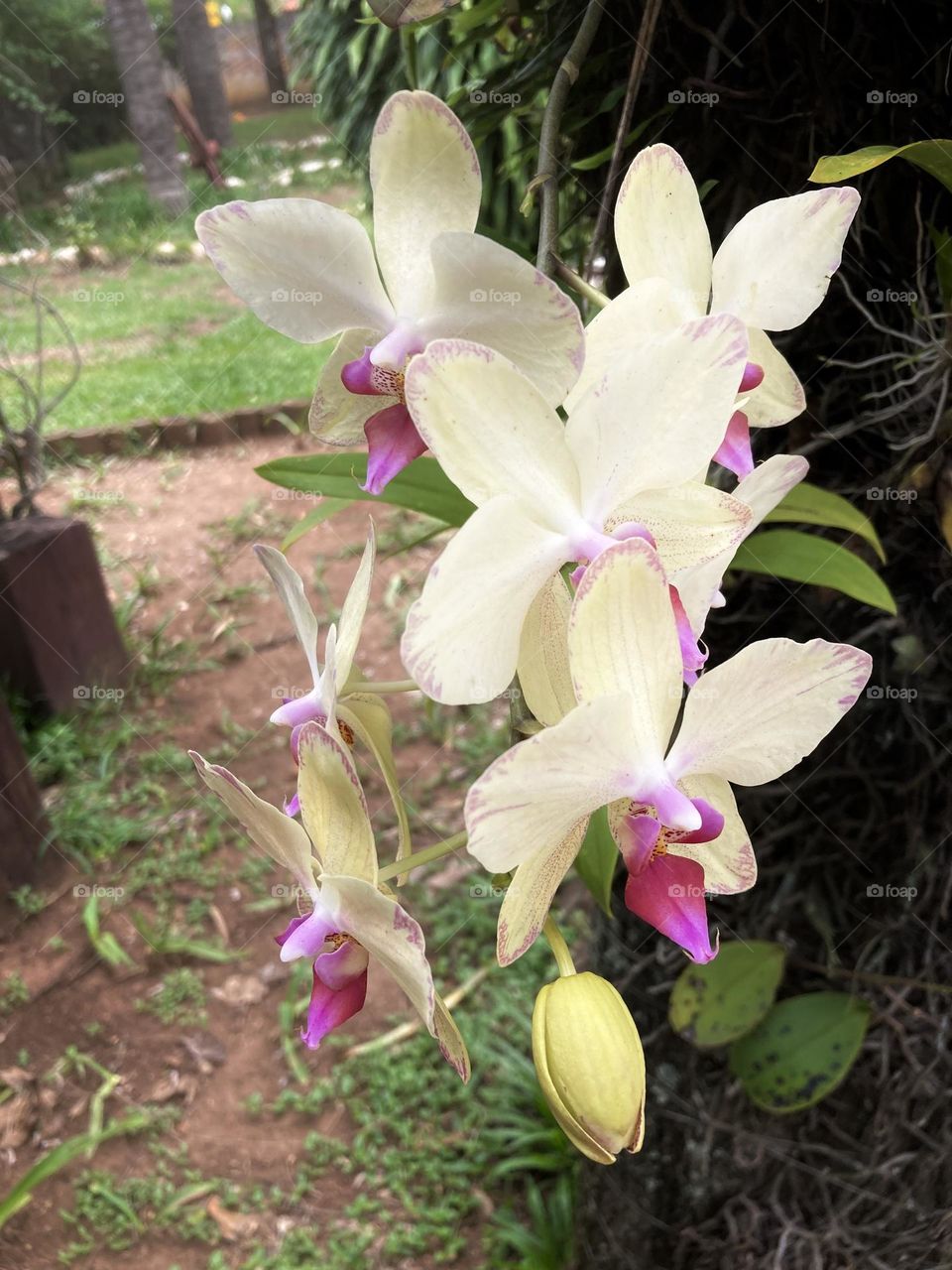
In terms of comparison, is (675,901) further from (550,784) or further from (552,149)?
(552,149)

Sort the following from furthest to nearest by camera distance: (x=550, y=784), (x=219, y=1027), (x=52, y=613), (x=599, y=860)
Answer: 1. (x=52, y=613)
2. (x=219, y=1027)
3. (x=599, y=860)
4. (x=550, y=784)

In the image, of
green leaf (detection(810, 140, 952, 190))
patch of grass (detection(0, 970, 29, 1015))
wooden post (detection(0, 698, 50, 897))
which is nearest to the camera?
green leaf (detection(810, 140, 952, 190))

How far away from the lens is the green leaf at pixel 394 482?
590mm

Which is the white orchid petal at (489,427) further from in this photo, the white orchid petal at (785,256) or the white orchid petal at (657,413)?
the white orchid petal at (785,256)

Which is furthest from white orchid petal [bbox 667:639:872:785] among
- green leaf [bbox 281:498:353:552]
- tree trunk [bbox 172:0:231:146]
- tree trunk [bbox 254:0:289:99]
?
tree trunk [bbox 172:0:231:146]

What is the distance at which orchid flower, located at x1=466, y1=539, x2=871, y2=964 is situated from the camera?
27 cm

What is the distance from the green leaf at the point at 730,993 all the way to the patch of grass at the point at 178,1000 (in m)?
0.93

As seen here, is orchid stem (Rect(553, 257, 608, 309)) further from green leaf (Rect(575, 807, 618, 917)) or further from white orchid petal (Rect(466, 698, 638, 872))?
green leaf (Rect(575, 807, 618, 917))

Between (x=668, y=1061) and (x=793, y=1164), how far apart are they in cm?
12

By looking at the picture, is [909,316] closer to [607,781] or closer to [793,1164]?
[607,781]

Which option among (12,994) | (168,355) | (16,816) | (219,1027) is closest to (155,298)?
(168,355)

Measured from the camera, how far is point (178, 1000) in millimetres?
1417

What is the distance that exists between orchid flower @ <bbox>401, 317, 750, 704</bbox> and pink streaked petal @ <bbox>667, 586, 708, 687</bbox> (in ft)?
0.05

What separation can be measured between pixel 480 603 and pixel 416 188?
0.17 m
